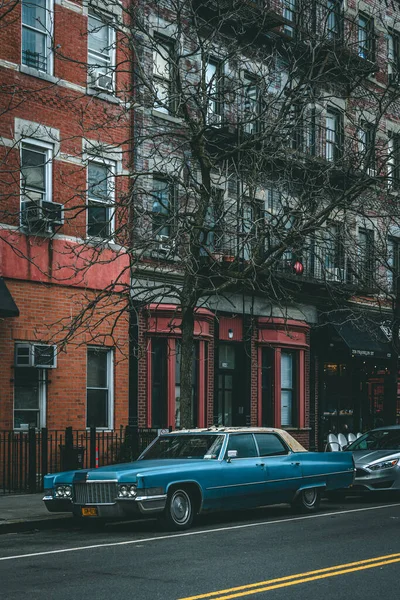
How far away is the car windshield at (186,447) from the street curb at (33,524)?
4.90 ft

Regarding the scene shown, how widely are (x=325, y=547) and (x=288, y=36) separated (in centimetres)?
1845

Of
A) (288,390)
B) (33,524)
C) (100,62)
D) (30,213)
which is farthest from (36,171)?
(288,390)

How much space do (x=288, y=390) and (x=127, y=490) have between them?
1570 centimetres

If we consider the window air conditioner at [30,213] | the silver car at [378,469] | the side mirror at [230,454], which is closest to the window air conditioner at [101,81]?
the window air conditioner at [30,213]

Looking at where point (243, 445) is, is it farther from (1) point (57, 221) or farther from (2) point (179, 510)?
(1) point (57, 221)

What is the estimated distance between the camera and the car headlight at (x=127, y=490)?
12719 mm

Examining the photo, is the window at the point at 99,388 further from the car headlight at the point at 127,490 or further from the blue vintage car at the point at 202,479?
the car headlight at the point at 127,490

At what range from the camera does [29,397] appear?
20438 millimetres

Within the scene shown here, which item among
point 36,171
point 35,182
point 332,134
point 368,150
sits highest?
point 332,134

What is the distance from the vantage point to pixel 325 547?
36.7ft

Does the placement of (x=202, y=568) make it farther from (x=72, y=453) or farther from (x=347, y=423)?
(x=347, y=423)

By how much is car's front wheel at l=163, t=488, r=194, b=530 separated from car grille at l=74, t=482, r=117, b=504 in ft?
2.53

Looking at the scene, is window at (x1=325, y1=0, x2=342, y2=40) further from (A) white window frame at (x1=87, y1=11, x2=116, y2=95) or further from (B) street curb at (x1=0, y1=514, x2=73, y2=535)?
(B) street curb at (x1=0, y1=514, x2=73, y2=535)

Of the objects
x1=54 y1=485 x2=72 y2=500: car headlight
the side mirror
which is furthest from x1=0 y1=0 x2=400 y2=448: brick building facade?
x1=54 y1=485 x2=72 y2=500: car headlight
